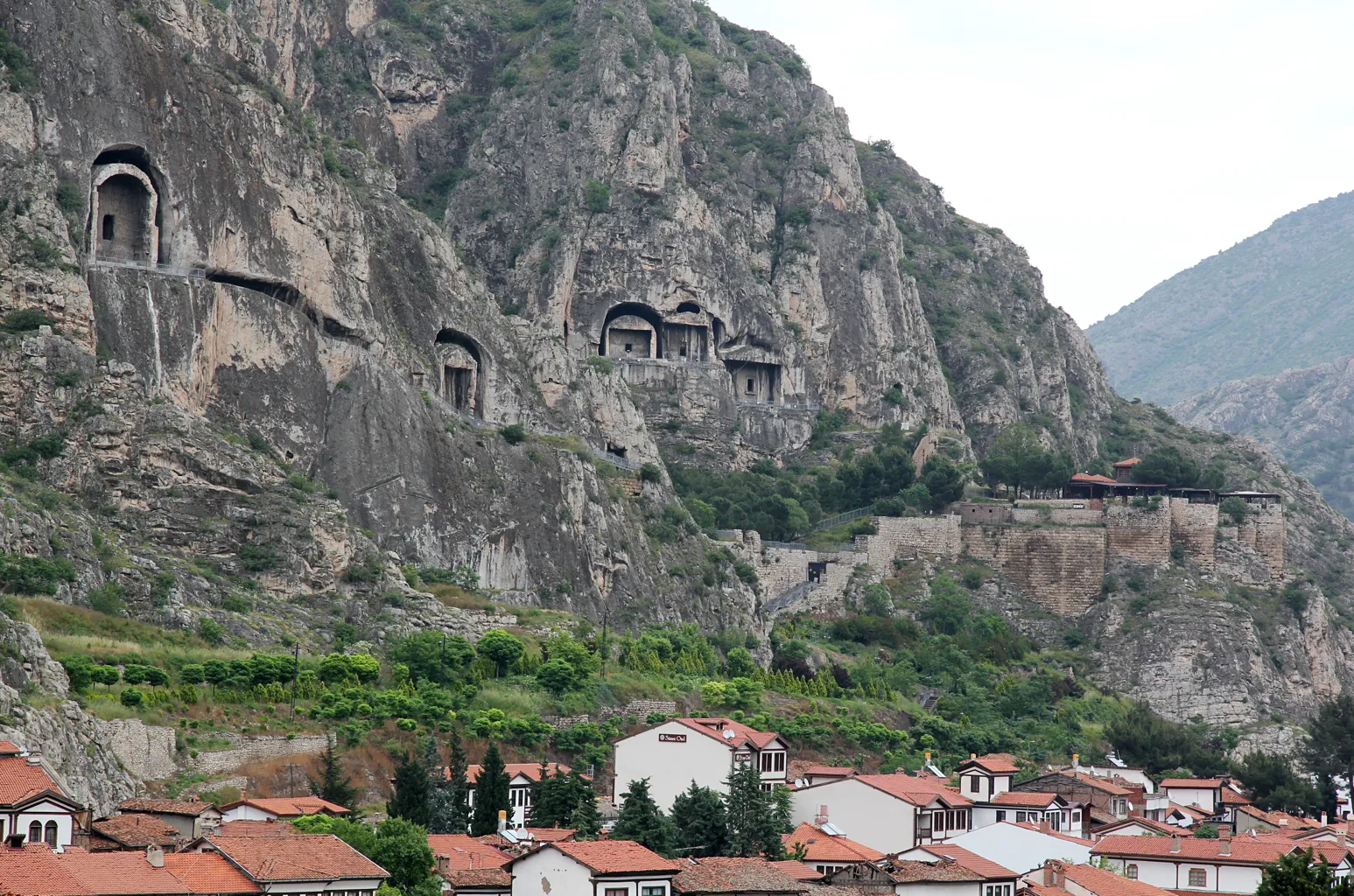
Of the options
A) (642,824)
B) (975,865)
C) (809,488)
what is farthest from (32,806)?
(809,488)

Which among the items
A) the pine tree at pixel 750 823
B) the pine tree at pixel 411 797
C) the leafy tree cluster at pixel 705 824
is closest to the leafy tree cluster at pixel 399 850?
the pine tree at pixel 411 797

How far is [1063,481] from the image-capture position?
134 metres

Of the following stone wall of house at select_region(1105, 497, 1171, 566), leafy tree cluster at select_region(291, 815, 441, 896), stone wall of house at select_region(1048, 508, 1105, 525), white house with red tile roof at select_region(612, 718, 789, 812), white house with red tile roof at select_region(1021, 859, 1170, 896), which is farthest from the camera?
stone wall of house at select_region(1048, 508, 1105, 525)

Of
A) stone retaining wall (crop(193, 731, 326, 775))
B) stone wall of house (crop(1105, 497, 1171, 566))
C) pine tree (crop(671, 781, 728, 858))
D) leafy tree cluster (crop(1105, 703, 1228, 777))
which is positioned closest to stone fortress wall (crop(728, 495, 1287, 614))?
stone wall of house (crop(1105, 497, 1171, 566))

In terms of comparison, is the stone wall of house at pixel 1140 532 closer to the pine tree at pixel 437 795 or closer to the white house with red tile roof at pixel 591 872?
the pine tree at pixel 437 795

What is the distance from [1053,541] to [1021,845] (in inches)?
2106

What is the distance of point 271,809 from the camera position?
6750 centimetres

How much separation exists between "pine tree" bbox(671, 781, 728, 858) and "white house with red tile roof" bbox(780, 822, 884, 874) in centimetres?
219

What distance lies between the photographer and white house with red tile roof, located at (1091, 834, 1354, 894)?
7188 cm

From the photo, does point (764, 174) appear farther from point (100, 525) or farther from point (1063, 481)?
point (100, 525)

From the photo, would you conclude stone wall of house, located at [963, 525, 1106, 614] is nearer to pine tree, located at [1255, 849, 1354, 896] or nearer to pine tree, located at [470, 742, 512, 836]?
pine tree, located at [470, 742, 512, 836]

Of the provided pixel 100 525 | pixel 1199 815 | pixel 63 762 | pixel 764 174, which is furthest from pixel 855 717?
pixel 764 174

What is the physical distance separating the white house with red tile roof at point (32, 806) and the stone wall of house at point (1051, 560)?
75.9m

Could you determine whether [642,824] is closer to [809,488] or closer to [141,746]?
[141,746]
